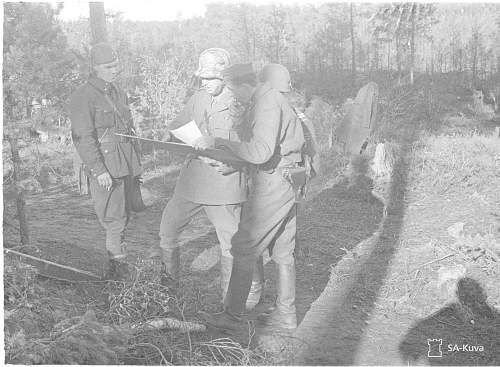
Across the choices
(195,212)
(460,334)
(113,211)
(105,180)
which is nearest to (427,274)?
(460,334)

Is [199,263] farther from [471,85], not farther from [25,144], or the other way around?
[471,85]

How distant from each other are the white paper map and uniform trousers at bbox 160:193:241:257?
1.69ft

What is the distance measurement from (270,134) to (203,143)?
17.4 inches

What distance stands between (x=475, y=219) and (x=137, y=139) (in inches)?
145

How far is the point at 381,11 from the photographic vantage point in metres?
5.46

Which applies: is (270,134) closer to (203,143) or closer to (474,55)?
(203,143)

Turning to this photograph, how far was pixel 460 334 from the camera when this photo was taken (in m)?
3.93

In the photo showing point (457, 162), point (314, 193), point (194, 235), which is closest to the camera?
point (194, 235)

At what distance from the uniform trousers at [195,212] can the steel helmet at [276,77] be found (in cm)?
91

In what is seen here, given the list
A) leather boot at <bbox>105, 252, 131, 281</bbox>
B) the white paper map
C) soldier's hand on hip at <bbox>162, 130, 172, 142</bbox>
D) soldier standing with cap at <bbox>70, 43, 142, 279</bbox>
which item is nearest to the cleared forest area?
leather boot at <bbox>105, 252, 131, 281</bbox>

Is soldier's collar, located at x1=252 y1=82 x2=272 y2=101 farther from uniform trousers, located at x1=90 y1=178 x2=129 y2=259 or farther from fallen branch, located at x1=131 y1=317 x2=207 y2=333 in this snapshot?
fallen branch, located at x1=131 y1=317 x2=207 y2=333

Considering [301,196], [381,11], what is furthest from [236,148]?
[381,11]

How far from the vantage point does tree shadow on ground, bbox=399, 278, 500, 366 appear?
361cm

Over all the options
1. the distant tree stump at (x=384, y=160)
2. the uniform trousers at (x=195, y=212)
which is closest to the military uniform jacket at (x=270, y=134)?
the uniform trousers at (x=195, y=212)
